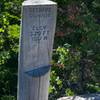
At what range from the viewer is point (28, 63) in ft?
9.84

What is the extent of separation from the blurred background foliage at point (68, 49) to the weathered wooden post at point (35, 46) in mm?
1610

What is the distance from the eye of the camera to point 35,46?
2936 mm

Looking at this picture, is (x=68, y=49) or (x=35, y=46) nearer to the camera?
(x=35, y=46)

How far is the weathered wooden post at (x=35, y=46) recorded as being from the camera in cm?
285

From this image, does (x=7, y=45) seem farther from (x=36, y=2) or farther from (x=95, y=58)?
(x=36, y=2)

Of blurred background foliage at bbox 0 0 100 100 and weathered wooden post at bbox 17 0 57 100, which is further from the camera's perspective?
blurred background foliage at bbox 0 0 100 100

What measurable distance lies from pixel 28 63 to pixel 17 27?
2.17 meters

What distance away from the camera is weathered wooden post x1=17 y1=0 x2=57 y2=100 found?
2.85 meters

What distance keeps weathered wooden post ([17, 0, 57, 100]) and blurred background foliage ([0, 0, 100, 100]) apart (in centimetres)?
161

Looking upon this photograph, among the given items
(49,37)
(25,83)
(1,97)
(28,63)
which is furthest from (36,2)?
(1,97)

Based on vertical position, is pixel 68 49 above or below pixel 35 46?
below

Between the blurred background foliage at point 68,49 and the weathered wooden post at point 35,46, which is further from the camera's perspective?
the blurred background foliage at point 68,49

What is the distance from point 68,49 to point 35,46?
93.6 inches

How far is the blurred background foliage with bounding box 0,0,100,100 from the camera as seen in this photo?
4.94 meters
